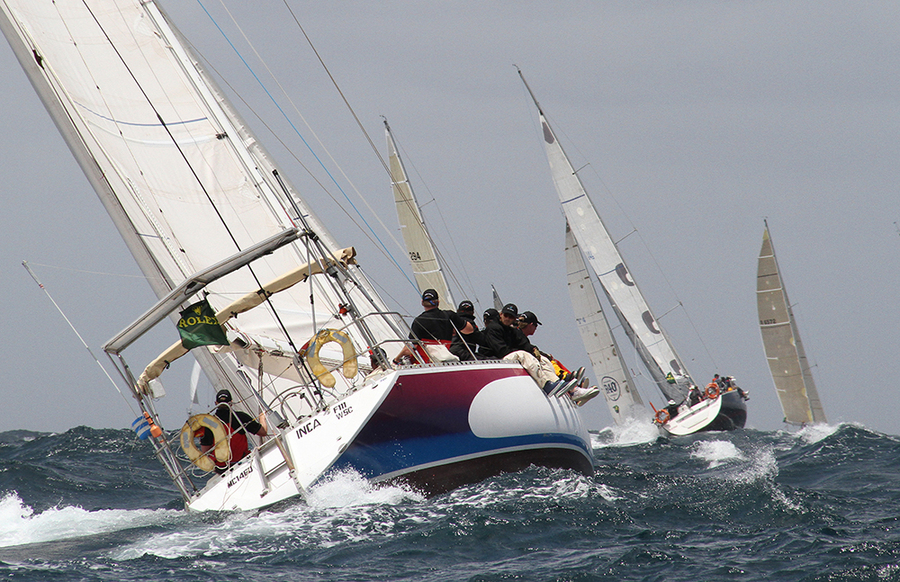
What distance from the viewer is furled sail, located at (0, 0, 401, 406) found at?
38.1ft

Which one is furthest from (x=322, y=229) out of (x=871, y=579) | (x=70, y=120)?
(x=871, y=579)

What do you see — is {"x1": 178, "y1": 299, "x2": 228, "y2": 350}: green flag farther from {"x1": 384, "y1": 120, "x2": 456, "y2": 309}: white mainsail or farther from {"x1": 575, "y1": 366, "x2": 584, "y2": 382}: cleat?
{"x1": 384, "y1": 120, "x2": 456, "y2": 309}: white mainsail

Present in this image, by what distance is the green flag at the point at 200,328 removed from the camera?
851cm

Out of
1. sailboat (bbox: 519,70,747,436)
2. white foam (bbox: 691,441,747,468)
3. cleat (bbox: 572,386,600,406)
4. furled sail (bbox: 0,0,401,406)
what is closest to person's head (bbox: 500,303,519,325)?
cleat (bbox: 572,386,600,406)

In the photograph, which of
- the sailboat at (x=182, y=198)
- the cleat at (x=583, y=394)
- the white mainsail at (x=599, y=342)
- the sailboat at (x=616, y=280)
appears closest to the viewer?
the sailboat at (x=182, y=198)

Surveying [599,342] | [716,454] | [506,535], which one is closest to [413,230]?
[599,342]

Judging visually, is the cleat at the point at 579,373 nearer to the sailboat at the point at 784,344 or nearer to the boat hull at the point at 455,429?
the boat hull at the point at 455,429

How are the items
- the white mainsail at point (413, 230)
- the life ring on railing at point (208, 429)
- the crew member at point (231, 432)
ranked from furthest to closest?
the white mainsail at point (413, 230), the crew member at point (231, 432), the life ring on railing at point (208, 429)

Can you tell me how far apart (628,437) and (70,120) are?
793 inches

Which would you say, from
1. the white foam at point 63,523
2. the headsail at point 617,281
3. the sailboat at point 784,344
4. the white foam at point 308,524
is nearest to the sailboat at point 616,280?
the headsail at point 617,281

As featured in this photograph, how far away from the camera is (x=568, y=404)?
10.1 m

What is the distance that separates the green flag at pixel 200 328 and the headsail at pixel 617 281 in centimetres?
2360

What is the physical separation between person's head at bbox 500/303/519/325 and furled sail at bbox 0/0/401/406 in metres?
2.43

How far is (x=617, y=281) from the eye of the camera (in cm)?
3117
